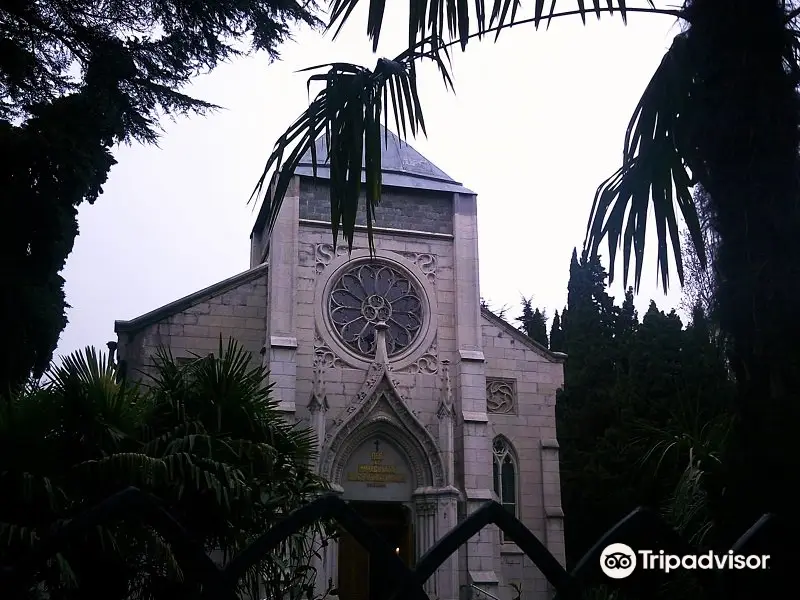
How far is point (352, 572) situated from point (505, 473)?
4.61 metres

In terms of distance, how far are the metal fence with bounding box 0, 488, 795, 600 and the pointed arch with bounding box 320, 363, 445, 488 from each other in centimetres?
1690

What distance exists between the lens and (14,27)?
421 inches

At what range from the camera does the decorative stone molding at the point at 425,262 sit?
20.6 meters

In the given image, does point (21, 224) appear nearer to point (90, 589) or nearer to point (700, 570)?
point (90, 589)

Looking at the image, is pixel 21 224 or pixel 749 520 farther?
pixel 21 224

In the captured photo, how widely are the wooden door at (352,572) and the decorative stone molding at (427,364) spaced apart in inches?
167

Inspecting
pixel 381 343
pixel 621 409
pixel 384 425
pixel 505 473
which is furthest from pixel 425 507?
pixel 621 409

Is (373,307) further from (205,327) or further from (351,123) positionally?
(351,123)

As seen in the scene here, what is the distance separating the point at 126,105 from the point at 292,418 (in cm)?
887

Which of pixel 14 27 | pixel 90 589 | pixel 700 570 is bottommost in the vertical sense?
pixel 90 589

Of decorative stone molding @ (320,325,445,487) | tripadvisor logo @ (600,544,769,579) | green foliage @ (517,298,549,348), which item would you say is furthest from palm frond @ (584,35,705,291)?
green foliage @ (517,298,549,348)

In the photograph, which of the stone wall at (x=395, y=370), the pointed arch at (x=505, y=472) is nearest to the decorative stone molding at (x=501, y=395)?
the pointed arch at (x=505, y=472)

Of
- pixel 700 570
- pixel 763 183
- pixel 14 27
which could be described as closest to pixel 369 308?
pixel 14 27

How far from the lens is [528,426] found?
20.6 meters
